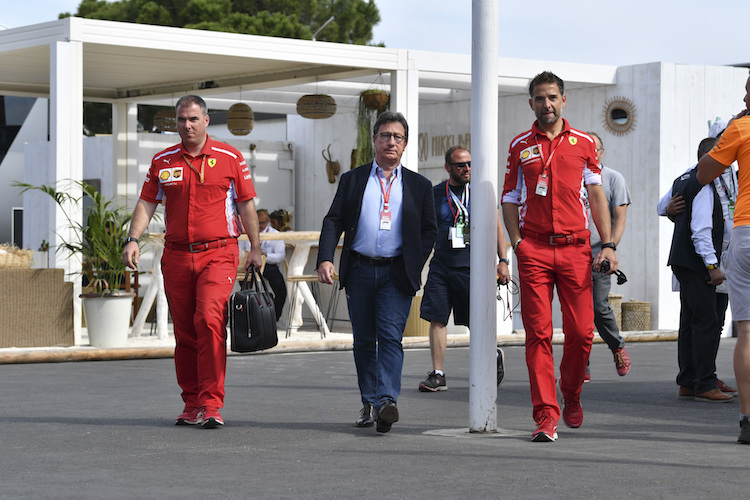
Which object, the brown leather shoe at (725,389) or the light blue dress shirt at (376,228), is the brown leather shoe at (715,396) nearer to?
the brown leather shoe at (725,389)

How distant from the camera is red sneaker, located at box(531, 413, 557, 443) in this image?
20.9ft

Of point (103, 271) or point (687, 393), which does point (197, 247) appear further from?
point (103, 271)

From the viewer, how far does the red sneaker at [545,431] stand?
6379 millimetres

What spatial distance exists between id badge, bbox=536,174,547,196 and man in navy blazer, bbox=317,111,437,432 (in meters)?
0.82

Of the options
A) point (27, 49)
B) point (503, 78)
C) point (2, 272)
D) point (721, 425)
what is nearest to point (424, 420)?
point (721, 425)

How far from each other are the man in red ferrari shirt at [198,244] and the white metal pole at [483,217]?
4.66ft

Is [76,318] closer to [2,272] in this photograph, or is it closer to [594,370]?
[2,272]

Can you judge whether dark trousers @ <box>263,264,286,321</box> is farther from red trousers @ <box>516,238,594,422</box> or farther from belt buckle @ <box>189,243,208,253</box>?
red trousers @ <box>516,238,594,422</box>

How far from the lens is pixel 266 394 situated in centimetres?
898

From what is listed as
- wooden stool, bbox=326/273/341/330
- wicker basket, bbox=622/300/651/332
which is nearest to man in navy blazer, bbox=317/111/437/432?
wooden stool, bbox=326/273/341/330

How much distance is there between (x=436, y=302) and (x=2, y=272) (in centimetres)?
496

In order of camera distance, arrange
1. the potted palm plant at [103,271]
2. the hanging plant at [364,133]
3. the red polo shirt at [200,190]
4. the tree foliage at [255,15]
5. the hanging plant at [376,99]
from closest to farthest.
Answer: the red polo shirt at [200,190] → the potted palm plant at [103,271] → the hanging plant at [376,99] → the hanging plant at [364,133] → the tree foliage at [255,15]

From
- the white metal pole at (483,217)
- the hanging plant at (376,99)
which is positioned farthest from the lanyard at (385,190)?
the hanging plant at (376,99)

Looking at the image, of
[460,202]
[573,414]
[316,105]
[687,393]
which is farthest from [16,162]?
[573,414]
